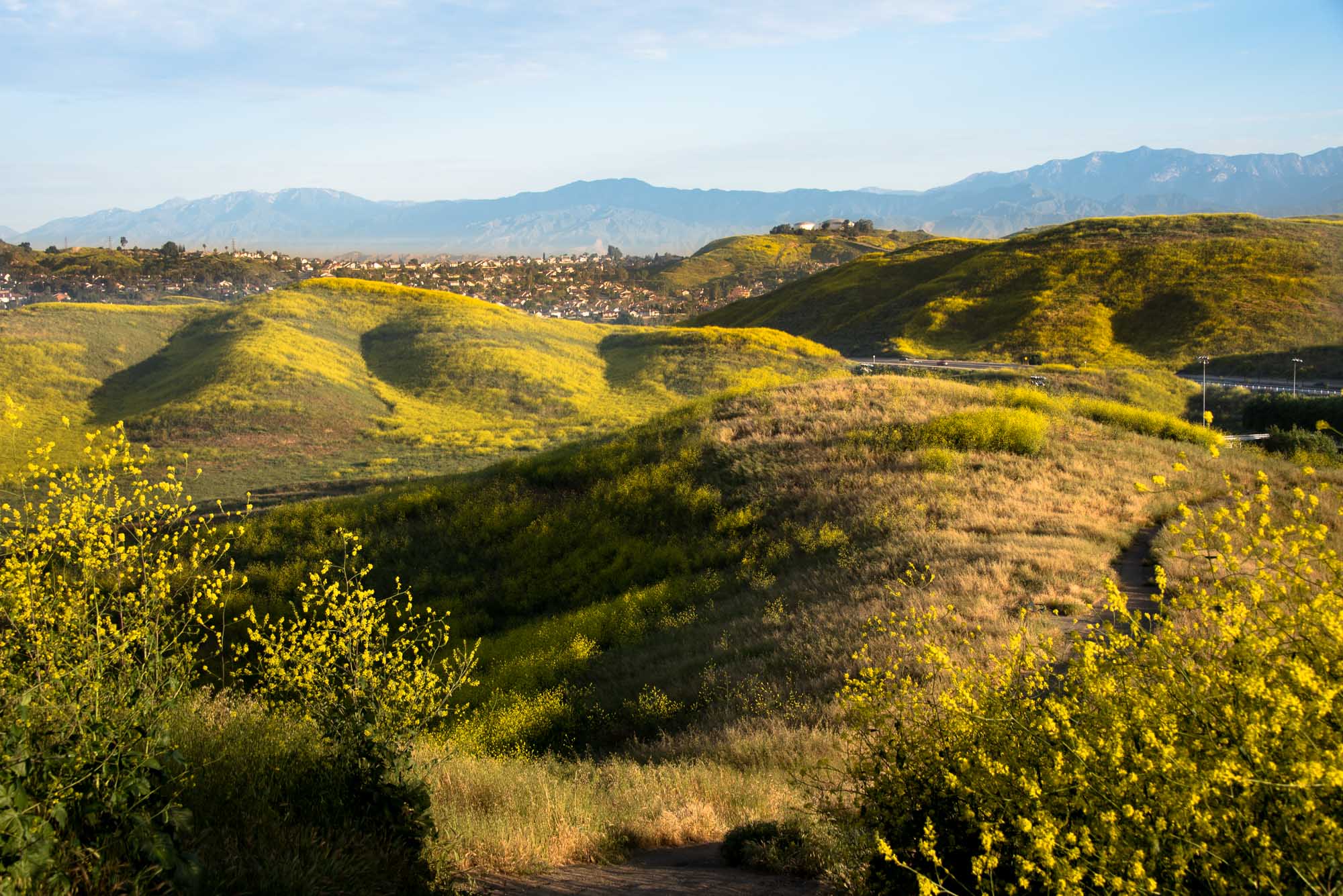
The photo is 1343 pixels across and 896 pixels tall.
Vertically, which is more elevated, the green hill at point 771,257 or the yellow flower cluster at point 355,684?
the green hill at point 771,257

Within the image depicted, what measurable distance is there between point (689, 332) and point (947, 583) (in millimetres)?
49502

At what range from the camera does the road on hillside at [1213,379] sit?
3322 cm

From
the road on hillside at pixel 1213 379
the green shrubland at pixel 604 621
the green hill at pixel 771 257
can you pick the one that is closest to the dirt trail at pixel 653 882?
the green shrubland at pixel 604 621

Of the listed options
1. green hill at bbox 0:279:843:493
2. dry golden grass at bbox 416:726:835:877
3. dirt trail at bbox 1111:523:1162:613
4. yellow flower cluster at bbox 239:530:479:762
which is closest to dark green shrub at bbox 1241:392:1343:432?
dirt trail at bbox 1111:523:1162:613

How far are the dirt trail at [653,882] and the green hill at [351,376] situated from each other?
28.8 m

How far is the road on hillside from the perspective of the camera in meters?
33.2

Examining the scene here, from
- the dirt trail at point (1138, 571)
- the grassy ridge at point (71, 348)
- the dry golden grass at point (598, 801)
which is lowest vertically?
the dry golden grass at point (598, 801)

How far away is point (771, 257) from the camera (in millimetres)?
145750

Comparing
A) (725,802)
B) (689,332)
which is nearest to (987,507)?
(725,802)

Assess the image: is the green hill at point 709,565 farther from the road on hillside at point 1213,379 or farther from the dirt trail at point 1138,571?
the road on hillside at point 1213,379

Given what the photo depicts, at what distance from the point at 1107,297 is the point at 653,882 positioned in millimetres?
58736

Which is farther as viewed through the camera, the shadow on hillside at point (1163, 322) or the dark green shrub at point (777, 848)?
the shadow on hillside at point (1163, 322)

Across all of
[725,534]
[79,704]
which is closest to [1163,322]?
[725,534]

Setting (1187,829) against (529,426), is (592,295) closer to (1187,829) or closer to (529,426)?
(529,426)
